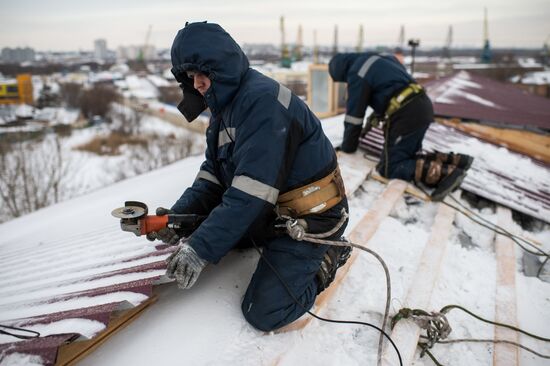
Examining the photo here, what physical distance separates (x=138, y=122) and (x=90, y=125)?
6.01m

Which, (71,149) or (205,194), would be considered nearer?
(205,194)

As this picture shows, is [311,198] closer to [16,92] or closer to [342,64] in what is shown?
[342,64]

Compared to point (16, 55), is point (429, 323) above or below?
below

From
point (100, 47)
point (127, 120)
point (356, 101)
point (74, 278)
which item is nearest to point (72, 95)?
point (127, 120)

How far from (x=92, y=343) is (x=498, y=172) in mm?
5033

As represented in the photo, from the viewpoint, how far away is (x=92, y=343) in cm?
191

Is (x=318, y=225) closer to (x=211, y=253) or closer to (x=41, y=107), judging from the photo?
(x=211, y=253)

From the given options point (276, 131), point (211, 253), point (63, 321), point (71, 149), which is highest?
point (276, 131)

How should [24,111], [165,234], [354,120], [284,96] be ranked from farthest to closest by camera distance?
[24,111] → [354,120] → [165,234] → [284,96]

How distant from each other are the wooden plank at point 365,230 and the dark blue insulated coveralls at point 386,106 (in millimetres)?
298

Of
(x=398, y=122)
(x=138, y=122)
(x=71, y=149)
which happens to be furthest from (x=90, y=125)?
(x=398, y=122)

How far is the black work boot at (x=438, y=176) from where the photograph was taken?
13.0ft

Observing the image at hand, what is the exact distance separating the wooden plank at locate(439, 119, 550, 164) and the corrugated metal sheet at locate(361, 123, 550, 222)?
0.48m

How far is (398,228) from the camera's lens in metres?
3.48
